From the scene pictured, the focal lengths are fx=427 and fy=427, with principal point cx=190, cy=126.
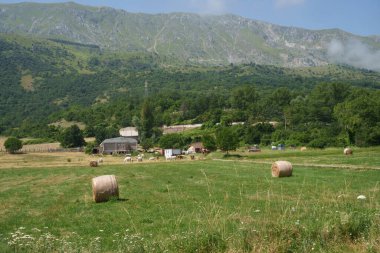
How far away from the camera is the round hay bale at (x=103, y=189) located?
69.2ft

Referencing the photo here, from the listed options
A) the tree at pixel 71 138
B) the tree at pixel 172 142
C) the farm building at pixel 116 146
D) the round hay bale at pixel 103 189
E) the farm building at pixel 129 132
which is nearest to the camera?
the round hay bale at pixel 103 189

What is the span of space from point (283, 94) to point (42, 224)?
179 m

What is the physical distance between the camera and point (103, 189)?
21.2 m

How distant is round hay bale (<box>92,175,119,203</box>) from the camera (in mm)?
21094

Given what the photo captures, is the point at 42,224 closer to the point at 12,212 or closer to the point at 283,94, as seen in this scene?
the point at 12,212

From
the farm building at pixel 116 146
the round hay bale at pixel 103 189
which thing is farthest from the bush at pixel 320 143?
the round hay bale at pixel 103 189

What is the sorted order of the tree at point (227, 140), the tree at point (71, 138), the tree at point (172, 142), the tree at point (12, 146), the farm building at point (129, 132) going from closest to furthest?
the tree at point (227, 140)
the tree at point (12, 146)
the tree at point (172, 142)
the tree at point (71, 138)
the farm building at point (129, 132)

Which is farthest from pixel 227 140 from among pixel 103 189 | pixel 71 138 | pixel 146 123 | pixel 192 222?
pixel 146 123

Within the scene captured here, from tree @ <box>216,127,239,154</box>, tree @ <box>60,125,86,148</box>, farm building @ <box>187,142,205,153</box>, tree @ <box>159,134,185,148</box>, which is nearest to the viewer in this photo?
tree @ <box>216,127,239,154</box>

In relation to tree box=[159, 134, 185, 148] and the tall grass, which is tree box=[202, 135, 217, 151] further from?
the tall grass

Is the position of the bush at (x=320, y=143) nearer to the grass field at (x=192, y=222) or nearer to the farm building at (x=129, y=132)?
the grass field at (x=192, y=222)

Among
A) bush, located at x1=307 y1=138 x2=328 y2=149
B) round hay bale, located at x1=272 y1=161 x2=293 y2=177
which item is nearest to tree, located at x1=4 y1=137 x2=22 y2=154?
bush, located at x1=307 y1=138 x2=328 y2=149

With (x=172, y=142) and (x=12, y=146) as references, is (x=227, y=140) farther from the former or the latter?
(x=12, y=146)

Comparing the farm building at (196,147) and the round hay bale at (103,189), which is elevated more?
the round hay bale at (103,189)
